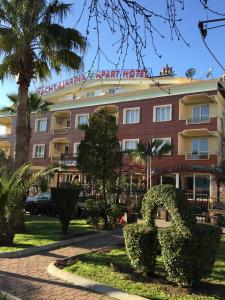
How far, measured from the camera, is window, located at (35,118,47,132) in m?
48.9

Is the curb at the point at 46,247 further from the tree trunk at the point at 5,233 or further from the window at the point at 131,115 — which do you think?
the window at the point at 131,115

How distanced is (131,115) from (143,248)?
32846 mm

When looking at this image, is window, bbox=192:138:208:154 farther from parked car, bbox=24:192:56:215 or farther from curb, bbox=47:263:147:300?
curb, bbox=47:263:147:300

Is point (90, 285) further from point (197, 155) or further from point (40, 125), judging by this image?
point (40, 125)

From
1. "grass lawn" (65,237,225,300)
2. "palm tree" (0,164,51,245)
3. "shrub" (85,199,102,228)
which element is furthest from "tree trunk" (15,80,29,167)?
"grass lawn" (65,237,225,300)

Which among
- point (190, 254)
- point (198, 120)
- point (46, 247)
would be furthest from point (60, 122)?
point (190, 254)

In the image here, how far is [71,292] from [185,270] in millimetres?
2130

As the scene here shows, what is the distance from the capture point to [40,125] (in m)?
49.4

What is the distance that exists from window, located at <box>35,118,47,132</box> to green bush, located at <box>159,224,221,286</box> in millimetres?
42399

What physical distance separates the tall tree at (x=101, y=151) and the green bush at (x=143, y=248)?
915 centimetres

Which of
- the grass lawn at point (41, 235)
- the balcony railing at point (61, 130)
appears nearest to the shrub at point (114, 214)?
the grass lawn at point (41, 235)

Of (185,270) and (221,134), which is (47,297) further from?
(221,134)

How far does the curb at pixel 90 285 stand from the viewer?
7102 mm

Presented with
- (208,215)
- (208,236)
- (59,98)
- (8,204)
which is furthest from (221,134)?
(208,236)
